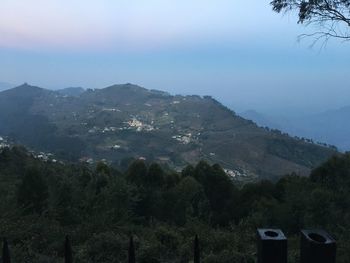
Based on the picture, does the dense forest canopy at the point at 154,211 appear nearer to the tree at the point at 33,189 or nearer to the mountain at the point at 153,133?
the tree at the point at 33,189

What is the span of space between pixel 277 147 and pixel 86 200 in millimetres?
84409

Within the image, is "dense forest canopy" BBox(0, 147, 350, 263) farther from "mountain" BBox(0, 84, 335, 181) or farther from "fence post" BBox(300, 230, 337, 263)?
"mountain" BBox(0, 84, 335, 181)

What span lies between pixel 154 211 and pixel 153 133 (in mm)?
95025

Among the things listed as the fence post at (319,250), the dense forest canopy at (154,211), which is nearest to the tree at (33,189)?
the dense forest canopy at (154,211)

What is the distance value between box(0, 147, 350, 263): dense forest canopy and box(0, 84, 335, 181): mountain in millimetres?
40910

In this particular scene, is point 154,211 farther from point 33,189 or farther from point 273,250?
point 273,250


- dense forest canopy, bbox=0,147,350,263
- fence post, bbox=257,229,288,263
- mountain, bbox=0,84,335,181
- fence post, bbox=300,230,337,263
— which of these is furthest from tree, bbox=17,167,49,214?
mountain, bbox=0,84,335,181

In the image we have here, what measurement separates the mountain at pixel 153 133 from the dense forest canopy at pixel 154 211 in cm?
4091

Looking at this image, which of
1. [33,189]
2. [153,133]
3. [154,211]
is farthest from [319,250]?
[153,133]

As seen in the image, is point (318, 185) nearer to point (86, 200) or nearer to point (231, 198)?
point (231, 198)

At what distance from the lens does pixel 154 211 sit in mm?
23781

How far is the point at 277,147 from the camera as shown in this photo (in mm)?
95062

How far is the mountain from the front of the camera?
9006 cm

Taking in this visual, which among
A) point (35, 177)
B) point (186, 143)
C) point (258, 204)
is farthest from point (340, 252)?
point (186, 143)
